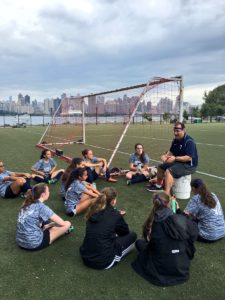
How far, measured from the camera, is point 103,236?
3.71 meters

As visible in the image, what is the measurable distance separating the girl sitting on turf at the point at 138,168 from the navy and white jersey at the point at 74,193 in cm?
254

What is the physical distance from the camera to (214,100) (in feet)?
284

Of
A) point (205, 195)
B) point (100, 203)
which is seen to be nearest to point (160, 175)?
point (205, 195)

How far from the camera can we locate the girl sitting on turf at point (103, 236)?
147 inches

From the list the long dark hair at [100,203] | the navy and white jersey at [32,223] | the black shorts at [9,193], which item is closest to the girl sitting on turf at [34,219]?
the navy and white jersey at [32,223]

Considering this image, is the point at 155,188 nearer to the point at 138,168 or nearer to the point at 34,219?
the point at 138,168

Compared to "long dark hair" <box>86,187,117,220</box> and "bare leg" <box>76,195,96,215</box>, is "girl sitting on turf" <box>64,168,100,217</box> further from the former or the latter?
"long dark hair" <box>86,187,117,220</box>

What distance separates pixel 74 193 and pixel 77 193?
0.06 meters

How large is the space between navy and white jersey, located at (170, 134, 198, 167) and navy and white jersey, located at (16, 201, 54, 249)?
345 cm

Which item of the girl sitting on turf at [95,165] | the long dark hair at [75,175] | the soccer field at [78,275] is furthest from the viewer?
the girl sitting on turf at [95,165]

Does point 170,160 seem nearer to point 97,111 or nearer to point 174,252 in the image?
point 174,252

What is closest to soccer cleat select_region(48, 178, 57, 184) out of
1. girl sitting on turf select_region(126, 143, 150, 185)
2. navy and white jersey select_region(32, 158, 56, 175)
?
navy and white jersey select_region(32, 158, 56, 175)

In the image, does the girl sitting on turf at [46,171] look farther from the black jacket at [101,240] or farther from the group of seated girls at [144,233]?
the black jacket at [101,240]

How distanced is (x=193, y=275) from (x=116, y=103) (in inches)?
385
